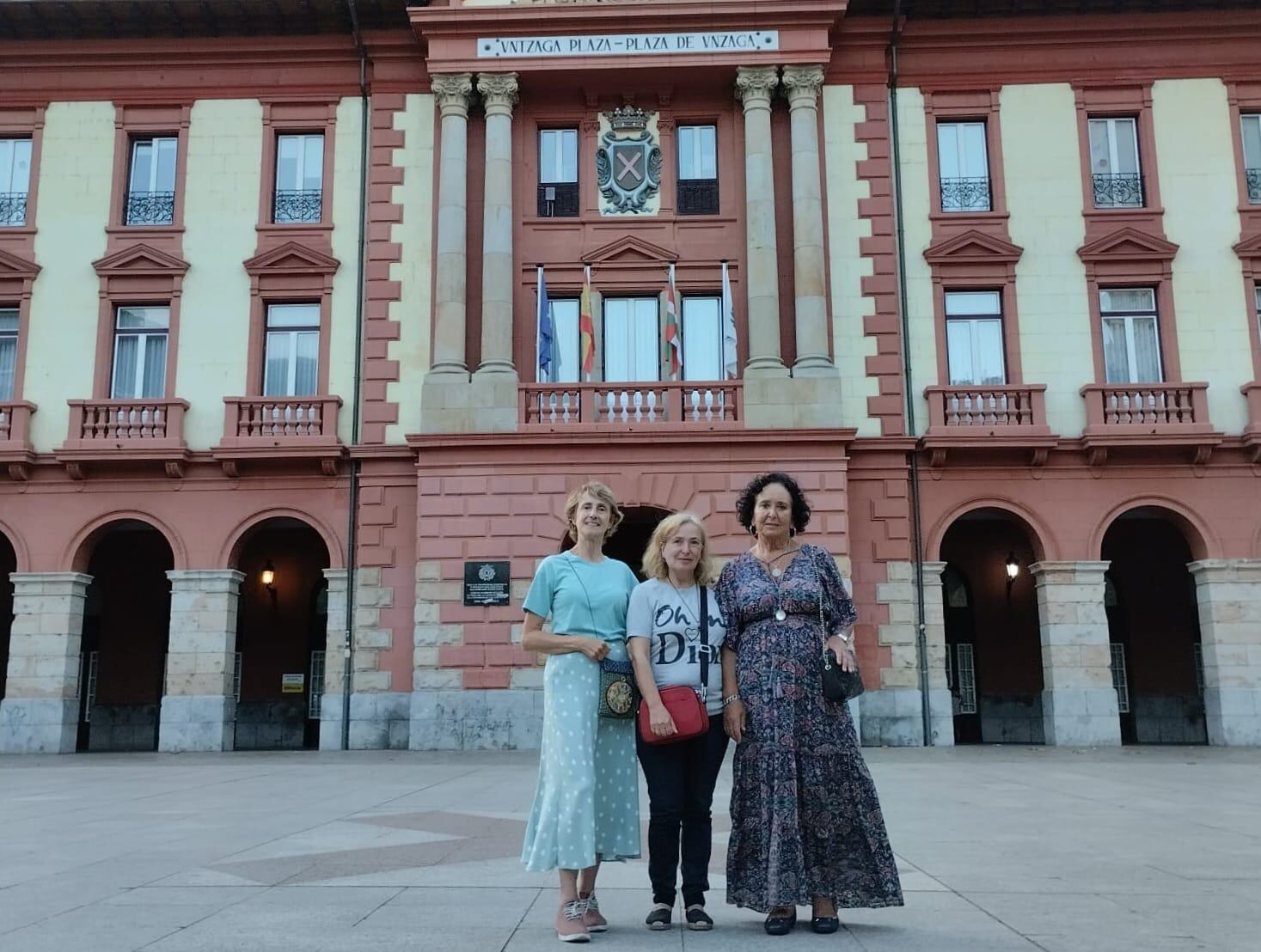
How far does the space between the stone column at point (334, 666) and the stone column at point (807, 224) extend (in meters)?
9.19

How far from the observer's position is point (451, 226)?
827 inches

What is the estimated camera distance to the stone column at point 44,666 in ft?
67.3

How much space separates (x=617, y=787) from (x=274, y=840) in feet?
12.9

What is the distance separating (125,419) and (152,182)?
4.96 m

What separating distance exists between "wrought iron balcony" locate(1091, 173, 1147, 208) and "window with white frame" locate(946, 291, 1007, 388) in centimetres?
271

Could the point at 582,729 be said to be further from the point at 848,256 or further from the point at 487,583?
the point at 848,256

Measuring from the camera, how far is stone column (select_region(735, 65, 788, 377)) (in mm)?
20391

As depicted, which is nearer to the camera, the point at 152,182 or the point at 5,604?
the point at 152,182

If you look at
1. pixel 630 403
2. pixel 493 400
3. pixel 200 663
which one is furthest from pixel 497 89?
pixel 200 663

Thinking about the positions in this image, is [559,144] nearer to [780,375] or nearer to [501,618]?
[780,375]

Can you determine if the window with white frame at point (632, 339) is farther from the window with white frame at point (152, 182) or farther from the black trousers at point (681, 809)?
the black trousers at point (681, 809)

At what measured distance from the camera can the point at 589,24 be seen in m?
21.4

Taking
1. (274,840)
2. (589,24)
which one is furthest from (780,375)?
(274,840)

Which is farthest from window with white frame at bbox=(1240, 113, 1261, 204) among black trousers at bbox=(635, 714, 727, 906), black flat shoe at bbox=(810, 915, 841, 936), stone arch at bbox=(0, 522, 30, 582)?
stone arch at bbox=(0, 522, 30, 582)
